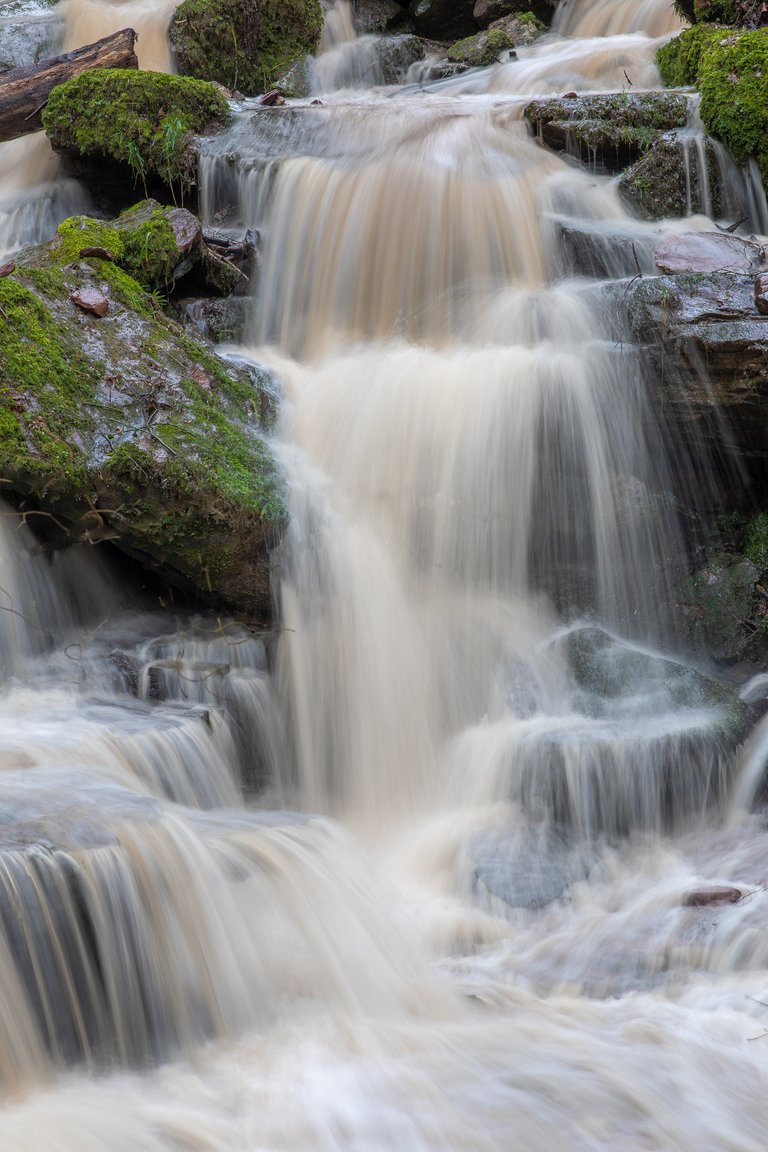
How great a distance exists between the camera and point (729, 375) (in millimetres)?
5441

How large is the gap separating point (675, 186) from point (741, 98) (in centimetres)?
77

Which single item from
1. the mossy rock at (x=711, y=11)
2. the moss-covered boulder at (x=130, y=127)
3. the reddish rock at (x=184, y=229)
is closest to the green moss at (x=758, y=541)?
the reddish rock at (x=184, y=229)

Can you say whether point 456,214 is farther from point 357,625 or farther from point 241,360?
point 357,625

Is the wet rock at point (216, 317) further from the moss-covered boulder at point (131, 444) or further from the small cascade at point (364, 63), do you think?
the small cascade at point (364, 63)

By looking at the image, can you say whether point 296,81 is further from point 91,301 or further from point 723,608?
point 723,608

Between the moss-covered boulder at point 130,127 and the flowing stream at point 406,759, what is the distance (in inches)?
12.2

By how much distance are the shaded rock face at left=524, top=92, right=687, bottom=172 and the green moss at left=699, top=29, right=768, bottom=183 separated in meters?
0.26

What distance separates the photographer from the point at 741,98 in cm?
738

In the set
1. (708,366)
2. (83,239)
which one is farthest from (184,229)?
(708,366)

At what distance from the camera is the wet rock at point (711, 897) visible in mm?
3945

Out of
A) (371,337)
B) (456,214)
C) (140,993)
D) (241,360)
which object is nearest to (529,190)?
(456,214)

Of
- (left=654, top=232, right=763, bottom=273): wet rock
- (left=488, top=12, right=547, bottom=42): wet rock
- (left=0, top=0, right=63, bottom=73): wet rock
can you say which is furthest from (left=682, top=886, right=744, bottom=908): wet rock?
(left=0, top=0, right=63, bottom=73): wet rock

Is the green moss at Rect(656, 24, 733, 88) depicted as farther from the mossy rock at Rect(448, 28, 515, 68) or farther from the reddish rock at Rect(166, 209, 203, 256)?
the reddish rock at Rect(166, 209, 203, 256)

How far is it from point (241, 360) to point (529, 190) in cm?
248
